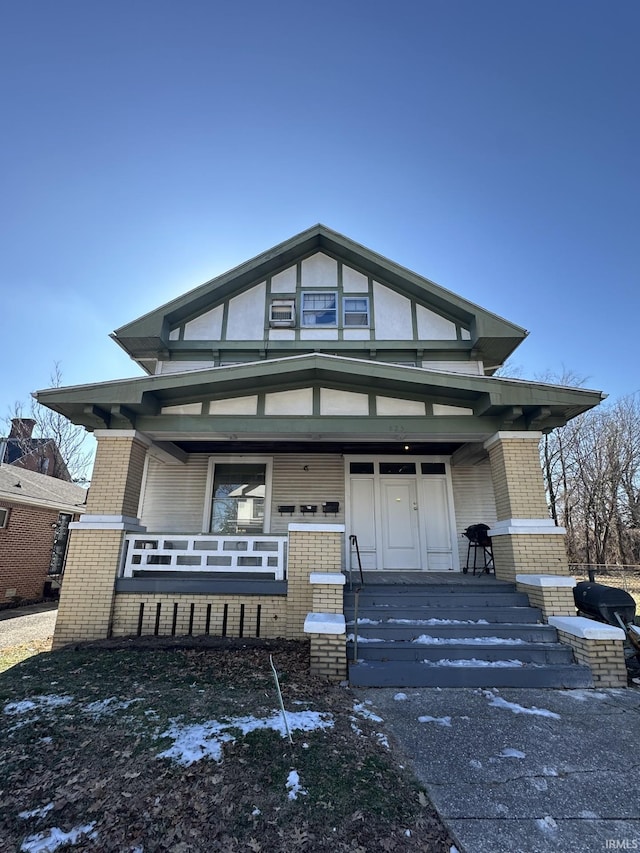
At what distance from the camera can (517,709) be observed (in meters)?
3.94

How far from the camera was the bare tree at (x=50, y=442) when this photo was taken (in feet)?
71.4

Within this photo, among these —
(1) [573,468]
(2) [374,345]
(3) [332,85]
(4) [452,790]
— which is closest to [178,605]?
(4) [452,790]

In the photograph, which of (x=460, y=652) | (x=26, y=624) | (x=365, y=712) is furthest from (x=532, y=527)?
(x=26, y=624)

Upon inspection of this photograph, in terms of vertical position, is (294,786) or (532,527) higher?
(532,527)

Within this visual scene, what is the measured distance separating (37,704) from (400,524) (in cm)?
657

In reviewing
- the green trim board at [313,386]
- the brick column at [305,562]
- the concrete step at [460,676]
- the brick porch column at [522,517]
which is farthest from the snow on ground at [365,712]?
the green trim board at [313,386]

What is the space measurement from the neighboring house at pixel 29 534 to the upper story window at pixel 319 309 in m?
8.61

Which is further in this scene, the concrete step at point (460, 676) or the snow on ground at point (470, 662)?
the snow on ground at point (470, 662)

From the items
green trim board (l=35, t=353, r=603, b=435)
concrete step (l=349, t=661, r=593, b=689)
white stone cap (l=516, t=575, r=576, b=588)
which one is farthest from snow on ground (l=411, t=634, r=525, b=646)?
green trim board (l=35, t=353, r=603, b=435)

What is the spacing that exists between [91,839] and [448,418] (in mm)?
6463

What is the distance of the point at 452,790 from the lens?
2.65 meters

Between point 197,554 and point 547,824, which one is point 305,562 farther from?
point 547,824

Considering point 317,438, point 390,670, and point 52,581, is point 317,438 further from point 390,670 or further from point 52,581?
point 52,581

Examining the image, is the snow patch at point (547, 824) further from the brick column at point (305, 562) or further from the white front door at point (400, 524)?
the white front door at point (400, 524)
